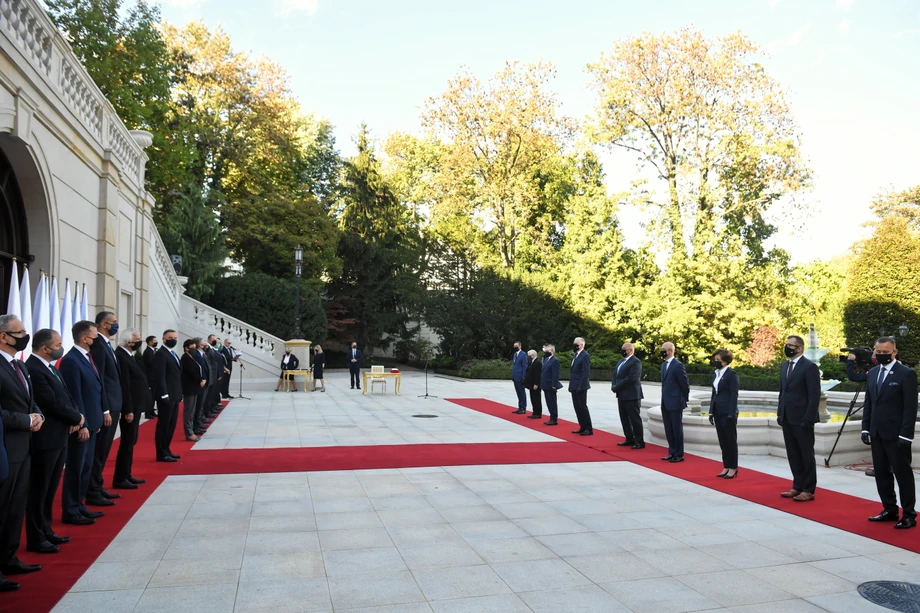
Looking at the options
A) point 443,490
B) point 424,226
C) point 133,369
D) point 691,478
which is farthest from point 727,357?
point 424,226

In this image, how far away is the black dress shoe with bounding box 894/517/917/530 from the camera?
6.25 metres

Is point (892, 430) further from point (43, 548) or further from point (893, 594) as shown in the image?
point (43, 548)

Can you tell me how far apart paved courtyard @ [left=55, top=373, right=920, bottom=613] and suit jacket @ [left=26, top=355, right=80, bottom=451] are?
105 centimetres

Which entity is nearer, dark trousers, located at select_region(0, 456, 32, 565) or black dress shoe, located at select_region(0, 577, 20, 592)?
black dress shoe, located at select_region(0, 577, 20, 592)

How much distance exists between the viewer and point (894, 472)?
256 inches

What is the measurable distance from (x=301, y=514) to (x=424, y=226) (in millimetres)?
41668

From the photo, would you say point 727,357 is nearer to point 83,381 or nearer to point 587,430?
point 587,430

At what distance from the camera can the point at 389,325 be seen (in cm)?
4203

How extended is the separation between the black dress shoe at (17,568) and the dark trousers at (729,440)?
25.1 ft

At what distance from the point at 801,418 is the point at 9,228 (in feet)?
34.1

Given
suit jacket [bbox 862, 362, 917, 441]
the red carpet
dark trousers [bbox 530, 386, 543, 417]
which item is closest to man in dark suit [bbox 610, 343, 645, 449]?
the red carpet

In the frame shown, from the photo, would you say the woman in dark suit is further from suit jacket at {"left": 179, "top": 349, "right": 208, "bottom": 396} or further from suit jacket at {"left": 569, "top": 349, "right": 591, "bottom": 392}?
suit jacket at {"left": 179, "top": 349, "right": 208, "bottom": 396}

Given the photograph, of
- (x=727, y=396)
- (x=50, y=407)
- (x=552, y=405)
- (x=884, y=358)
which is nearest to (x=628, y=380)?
(x=727, y=396)

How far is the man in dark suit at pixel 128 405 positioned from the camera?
7.61 meters
